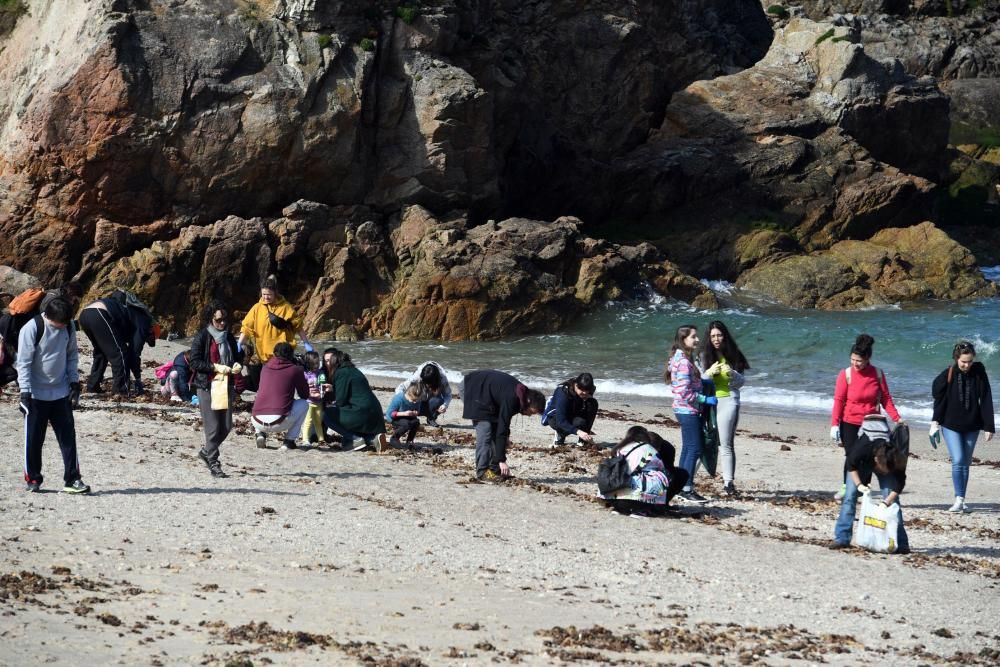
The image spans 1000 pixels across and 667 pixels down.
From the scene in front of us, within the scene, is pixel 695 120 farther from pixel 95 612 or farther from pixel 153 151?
pixel 95 612

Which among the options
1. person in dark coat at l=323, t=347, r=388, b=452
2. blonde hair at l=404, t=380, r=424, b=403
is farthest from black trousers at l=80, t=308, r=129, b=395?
blonde hair at l=404, t=380, r=424, b=403

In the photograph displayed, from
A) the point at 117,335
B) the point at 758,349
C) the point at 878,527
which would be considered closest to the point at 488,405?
the point at 878,527

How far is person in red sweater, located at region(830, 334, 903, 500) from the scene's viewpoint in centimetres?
1085

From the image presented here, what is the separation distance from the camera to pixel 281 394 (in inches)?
481

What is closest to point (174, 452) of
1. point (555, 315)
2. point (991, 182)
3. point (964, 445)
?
point (964, 445)

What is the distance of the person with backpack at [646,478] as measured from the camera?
10.5 metres

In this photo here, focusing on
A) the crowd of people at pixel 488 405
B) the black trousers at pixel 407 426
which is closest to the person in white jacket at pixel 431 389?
the crowd of people at pixel 488 405

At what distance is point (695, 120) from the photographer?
39.2m

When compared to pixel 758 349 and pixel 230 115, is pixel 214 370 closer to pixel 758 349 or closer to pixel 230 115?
pixel 758 349

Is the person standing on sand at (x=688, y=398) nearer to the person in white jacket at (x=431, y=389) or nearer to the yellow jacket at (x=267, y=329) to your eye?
the person in white jacket at (x=431, y=389)

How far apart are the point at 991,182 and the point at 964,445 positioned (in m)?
37.9

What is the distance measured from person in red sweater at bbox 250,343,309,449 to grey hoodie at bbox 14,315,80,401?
2.66 m

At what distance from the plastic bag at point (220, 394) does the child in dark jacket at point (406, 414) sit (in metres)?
2.59

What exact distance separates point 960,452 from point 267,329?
295 inches
